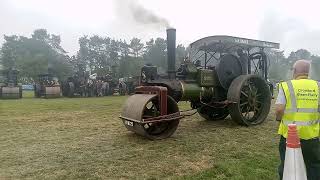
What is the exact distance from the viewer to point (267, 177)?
475 cm

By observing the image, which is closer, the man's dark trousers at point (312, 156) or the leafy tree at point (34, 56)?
the man's dark trousers at point (312, 156)

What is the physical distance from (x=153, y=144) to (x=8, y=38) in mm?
73418

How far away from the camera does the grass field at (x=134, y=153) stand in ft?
16.4

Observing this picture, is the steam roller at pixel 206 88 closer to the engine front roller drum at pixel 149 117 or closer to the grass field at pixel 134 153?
the engine front roller drum at pixel 149 117

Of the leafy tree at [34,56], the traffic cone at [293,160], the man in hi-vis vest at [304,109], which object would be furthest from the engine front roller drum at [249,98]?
the leafy tree at [34,56]

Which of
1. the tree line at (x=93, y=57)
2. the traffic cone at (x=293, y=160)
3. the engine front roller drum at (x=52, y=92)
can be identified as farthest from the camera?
the tree line at (x=93, y=57)

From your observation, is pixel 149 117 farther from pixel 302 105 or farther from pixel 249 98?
pixel 302 105

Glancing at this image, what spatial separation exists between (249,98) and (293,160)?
18.5ft

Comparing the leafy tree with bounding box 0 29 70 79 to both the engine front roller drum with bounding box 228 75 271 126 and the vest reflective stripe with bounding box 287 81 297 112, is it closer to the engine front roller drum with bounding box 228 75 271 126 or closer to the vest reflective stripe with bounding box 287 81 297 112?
the engine front roller drum with bounding box 228 75 271 126

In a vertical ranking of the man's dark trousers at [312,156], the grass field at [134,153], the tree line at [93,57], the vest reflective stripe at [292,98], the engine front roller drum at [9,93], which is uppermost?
the tree line at [93,57]

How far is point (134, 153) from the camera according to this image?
609 centimetres

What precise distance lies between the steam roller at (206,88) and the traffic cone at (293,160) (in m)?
3.53

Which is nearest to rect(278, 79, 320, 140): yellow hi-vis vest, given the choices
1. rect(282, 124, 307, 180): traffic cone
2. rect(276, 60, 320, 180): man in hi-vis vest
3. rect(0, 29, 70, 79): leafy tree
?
rect(276, 60, 320, 180): man in hi-vis vest

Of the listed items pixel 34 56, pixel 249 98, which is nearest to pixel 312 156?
pixel 249 98
